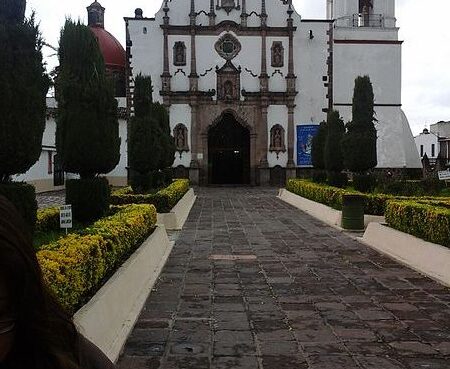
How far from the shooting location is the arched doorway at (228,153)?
3453cm

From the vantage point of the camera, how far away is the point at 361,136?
18641 millimetres

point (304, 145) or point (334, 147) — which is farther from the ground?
point (304, 145)

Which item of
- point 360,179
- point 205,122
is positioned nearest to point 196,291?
point 360,179

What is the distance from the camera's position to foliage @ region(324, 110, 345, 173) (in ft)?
68.9

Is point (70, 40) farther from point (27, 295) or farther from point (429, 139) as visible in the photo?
point (429, 139)

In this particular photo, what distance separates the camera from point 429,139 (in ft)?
195

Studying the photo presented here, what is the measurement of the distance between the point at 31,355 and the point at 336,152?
66.7 feet

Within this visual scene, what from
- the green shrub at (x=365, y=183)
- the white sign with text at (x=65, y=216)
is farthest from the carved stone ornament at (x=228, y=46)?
the white sign with text at (x=65, y=216)

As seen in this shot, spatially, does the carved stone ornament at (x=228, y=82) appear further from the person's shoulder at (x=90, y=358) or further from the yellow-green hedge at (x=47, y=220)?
the person's shoulder at (x=90, y=358)

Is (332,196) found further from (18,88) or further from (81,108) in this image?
(18,88)

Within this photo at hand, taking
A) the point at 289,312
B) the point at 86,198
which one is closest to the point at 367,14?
the point at 86,198

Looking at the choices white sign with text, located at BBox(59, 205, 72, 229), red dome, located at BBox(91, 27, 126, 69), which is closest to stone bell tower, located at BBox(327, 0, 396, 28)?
red dome, located at BBox(91, 27, 126, 69)

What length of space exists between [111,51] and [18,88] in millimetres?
30992

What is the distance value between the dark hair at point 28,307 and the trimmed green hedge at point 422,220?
314 inches
